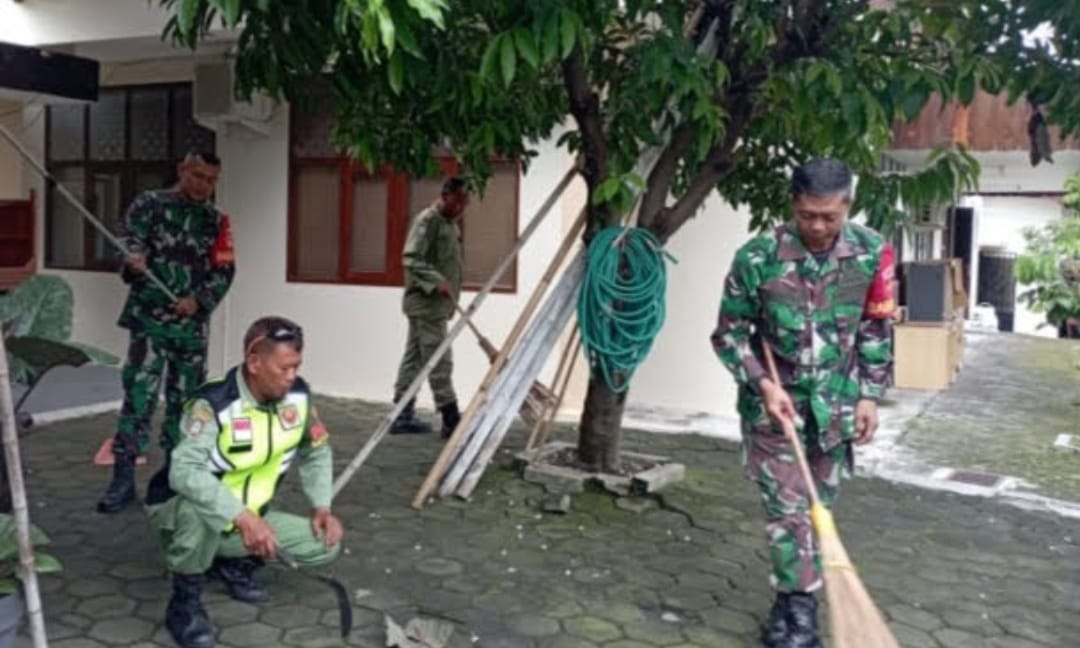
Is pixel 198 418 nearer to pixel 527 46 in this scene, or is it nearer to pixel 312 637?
pixel 312 637

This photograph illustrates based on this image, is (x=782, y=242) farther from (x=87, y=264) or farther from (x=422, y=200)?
(x=87, y=264)

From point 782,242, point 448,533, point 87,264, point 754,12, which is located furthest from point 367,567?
point 87,264

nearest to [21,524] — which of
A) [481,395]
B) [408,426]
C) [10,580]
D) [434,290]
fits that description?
[10,580]

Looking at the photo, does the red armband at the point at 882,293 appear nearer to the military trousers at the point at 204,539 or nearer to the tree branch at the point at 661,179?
the tree branch at the point at 661,179

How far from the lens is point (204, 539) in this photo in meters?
3.10

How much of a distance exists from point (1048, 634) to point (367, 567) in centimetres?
234

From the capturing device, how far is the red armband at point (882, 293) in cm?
330

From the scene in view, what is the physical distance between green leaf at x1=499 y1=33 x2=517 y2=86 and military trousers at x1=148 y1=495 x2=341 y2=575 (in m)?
1.44

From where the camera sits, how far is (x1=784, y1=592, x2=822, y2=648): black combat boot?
10.8ft

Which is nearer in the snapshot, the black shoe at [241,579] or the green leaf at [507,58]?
the green leaf at [507,58]

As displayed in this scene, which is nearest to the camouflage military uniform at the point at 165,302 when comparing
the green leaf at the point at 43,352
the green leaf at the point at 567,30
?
the green leaf at the point at 43,352

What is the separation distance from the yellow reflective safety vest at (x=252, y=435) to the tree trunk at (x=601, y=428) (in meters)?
2.03

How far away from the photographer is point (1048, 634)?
358cm

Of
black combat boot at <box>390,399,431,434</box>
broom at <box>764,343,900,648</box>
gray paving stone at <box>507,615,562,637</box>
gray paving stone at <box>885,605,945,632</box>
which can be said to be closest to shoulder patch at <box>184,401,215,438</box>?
gray paving stone at <box>507,615,562,637</box>
